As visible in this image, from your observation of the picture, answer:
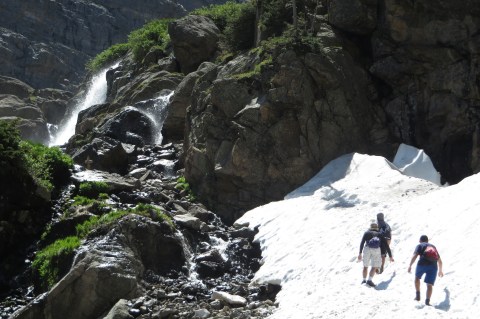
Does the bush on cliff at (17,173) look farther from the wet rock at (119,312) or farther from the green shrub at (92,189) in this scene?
the wet rock at (119,312)

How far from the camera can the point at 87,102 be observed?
5716cm

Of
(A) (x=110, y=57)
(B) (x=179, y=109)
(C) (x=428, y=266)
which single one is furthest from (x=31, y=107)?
(C) (x=428, y=266)

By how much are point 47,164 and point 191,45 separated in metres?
18.5

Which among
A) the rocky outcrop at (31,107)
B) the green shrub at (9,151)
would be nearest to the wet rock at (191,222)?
the green shrub at (9,151)

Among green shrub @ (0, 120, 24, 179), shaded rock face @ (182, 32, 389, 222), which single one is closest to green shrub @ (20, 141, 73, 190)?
green shrub @ (0, 120, 24, 179)

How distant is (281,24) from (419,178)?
13221mm

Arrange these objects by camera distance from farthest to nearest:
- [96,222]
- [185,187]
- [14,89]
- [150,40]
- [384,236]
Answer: [14,89] < [150,40] < [185,187] < [96,222] < [384,236]

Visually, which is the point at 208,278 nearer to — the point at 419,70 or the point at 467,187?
the point at 467,187

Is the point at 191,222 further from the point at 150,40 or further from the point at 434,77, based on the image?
the point at 150,40

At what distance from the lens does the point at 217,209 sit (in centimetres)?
2722

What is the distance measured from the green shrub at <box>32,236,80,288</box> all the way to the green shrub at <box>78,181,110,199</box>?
4.97m

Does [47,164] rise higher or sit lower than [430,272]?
higher

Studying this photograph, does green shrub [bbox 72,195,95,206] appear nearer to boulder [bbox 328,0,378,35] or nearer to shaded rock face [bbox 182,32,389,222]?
shaded rock face [bbox 182,32,389,222]

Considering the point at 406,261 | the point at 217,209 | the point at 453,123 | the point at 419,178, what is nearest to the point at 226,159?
the point at 217,209
